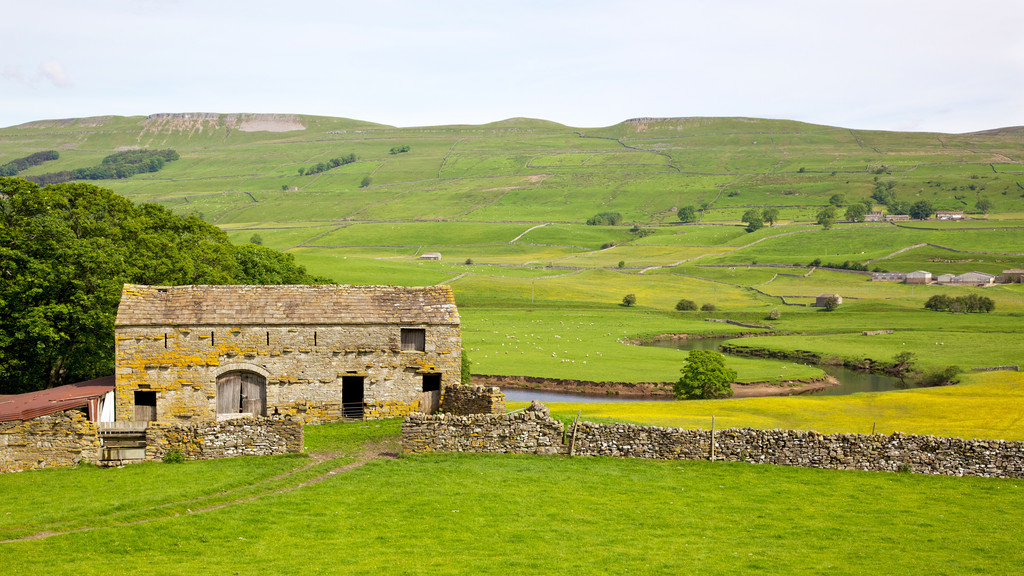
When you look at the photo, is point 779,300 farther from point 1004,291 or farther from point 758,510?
point 758,510

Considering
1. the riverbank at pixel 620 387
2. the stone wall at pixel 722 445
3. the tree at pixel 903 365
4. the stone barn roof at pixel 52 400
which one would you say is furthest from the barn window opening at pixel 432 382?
the tree at pixel 903 365

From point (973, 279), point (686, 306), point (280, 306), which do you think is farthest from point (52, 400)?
point (973, 279)

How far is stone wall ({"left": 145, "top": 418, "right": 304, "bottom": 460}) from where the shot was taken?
25953mm

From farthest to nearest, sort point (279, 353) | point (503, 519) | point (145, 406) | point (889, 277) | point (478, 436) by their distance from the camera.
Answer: point (889, 277), point (279, 353), point (145, 406), point (478, 436), point (503, 519)

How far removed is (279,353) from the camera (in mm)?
32312

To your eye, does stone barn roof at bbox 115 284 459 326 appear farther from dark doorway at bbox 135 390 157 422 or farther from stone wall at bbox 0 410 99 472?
stone wall at bbox 0 410 99 472

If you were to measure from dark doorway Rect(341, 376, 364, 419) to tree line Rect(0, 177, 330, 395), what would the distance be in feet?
38.9

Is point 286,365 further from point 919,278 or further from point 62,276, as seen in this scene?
point 919,278

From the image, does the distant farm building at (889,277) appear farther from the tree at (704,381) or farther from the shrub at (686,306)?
the tree at (704,381)

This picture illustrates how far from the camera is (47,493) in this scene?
874 inches

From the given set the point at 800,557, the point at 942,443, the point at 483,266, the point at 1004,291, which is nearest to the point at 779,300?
the point at 1004,291

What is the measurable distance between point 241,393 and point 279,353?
7.02ft

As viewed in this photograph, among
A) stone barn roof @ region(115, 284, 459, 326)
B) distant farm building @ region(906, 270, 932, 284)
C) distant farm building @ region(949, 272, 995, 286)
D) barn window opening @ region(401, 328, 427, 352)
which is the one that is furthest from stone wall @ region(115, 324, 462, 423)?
distant farm building @ region(949, 272, 995, 286)

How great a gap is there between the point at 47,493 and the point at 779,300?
12732 centimetres
